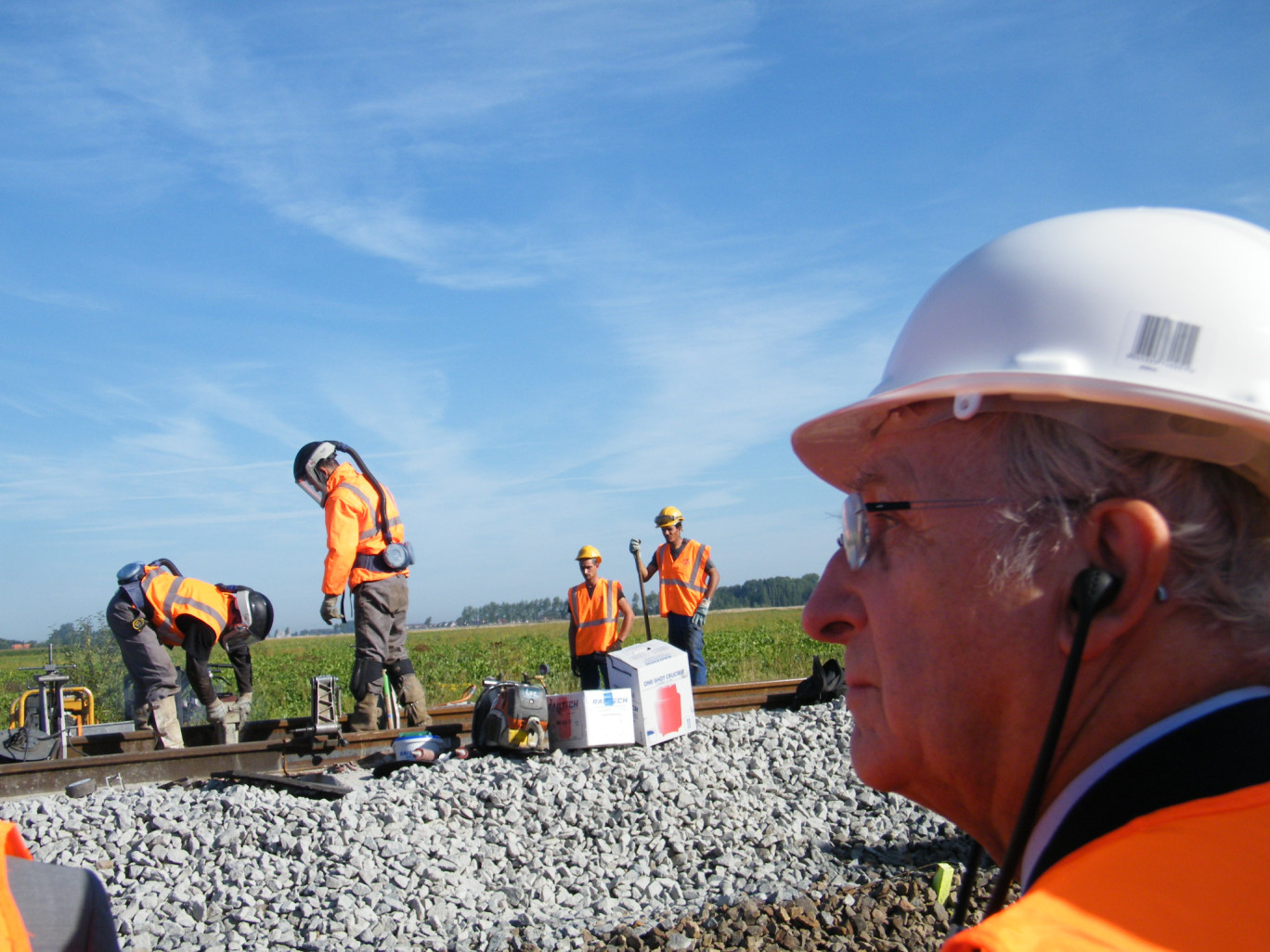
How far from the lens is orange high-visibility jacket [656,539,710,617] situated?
12.2 metres

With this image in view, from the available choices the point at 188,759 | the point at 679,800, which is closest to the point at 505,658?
the point at 188,759

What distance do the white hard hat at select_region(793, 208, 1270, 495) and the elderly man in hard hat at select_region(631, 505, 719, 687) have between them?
1084 centimetres

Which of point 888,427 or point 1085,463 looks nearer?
point 1085,463

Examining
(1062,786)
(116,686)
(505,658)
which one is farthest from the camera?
(505,658)

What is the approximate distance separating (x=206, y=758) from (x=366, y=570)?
6.98ft

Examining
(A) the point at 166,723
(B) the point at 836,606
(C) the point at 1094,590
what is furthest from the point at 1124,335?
(A) the point at 166,723

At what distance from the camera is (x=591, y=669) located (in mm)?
11617

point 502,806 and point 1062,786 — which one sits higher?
point 1062,786

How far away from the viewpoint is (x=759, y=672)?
15.6 meters

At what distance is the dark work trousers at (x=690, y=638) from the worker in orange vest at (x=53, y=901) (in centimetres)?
1040

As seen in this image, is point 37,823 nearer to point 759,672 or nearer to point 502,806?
point 502,806

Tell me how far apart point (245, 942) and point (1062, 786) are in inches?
191

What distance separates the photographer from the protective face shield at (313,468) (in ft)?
30.5

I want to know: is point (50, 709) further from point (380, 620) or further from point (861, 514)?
point (861, 514)
